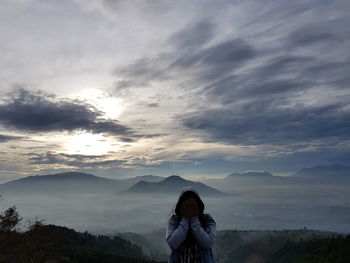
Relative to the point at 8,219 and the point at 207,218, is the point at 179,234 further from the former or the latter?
the point at 8,219

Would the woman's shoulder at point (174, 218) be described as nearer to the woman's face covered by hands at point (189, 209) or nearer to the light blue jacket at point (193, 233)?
the light blue jacket at point (193, 233)

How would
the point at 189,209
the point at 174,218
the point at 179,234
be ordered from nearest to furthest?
the point at 179,234 < the point at 189,209 < the point at 174,218

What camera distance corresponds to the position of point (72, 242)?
193 meters

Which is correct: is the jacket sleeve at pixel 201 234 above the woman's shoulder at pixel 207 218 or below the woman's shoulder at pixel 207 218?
below

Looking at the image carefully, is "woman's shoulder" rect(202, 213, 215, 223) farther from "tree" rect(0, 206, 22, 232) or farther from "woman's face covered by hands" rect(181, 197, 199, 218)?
"tree" rect(0, 206, 22, 232)

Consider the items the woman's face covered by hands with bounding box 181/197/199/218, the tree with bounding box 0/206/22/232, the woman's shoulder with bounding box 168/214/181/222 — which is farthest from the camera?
the tree with bounding box 0/206/22/232

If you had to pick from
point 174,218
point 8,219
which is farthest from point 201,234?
point 8,219

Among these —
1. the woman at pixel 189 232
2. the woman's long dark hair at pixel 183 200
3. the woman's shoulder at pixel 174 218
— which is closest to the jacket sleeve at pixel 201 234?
the woman at pixel 189 232

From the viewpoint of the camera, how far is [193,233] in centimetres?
562

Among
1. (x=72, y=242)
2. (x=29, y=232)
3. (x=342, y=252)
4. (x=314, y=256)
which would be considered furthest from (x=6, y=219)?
(x=314, y=256)

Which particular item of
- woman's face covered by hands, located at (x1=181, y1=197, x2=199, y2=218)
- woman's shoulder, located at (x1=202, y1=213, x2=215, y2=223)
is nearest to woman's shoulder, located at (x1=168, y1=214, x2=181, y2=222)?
woman's face covered by hands, located at (x1=181, y1=197, x2=199, y2=218)

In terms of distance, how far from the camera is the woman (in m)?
5.62

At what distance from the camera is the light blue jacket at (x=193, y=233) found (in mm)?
5586

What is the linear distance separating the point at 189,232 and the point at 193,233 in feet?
0.70
